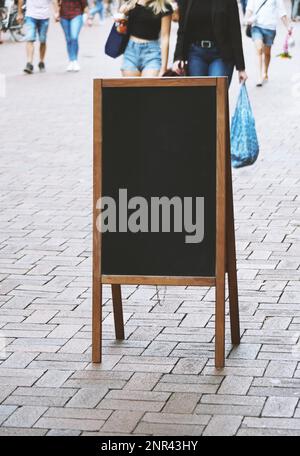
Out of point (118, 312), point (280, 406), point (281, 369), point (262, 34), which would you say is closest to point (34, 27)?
point (262, 34)

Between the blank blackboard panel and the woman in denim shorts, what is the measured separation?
18.0 feet

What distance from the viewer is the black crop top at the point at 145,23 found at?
10836mm

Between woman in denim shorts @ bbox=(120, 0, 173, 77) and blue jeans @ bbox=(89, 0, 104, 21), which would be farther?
blue jeans @ bbox=(89, 0, 104, 21)

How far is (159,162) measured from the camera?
548 centimetres

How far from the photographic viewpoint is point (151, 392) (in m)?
5.18

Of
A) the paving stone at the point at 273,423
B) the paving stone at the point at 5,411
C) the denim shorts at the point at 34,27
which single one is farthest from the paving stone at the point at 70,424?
the denim shorts at the point at 34,27

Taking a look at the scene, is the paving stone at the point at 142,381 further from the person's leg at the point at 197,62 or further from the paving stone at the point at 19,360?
the person's leg at the point at 197,62

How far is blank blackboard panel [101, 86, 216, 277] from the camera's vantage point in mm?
5410

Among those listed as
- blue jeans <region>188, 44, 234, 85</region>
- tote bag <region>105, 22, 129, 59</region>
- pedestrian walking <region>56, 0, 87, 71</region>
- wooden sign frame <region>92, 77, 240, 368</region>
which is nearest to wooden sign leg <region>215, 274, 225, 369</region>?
wooden sign frame <region>92, 77, 240, 368</region>

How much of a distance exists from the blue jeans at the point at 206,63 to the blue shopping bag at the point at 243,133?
70 cm

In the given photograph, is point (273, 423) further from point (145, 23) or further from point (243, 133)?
point (145, 23)

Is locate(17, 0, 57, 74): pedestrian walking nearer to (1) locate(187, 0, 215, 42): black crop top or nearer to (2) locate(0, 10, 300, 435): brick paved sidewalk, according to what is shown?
(2) locate(0, 10, 300, 435): brick paved sidewalk

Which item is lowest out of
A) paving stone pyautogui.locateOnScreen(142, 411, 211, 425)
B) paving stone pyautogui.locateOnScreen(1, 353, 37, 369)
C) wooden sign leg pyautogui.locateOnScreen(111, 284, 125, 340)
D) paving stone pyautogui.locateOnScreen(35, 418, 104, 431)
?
paving stone pyautogui.locateOnScreen(1, 353, 37, 369)

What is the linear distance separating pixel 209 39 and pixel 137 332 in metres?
4.44
